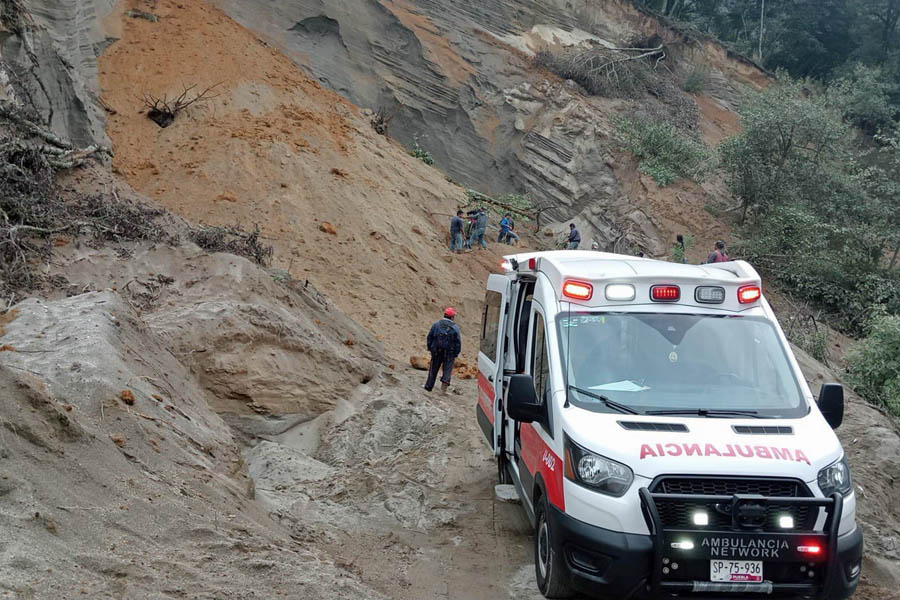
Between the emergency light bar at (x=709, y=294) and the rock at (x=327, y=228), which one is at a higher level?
the emergency light bar at (x=709, y=294)

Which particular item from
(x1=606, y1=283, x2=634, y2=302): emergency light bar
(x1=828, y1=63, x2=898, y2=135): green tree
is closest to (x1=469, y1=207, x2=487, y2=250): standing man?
(x1=606, y1=283, x2=634, y2=302): emergency light bar

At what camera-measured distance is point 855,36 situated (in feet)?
138

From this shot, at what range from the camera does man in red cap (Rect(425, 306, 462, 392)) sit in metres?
12.0

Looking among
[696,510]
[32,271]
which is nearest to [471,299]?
[32,271]

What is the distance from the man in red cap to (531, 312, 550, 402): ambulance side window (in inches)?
210

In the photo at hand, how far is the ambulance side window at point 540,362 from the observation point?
6.00m

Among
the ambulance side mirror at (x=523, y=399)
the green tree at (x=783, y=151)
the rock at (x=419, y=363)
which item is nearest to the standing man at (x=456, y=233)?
the rock at (x=419, y=363)

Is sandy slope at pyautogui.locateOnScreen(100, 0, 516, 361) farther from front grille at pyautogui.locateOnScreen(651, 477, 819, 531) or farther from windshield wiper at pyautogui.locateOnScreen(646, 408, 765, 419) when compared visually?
front grille at pyautogui.locateOnScreen(651, 477, 819, 531)

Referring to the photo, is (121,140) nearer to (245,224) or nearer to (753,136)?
(245,224)

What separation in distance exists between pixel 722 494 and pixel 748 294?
1.90m

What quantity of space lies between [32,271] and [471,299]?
9537 mm

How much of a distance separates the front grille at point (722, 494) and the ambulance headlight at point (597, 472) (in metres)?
0.19

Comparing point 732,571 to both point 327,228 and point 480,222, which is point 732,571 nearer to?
point 327,228

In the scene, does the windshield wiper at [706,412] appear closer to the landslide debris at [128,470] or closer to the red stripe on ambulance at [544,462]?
the red stripe on ambulance at [544,462]
